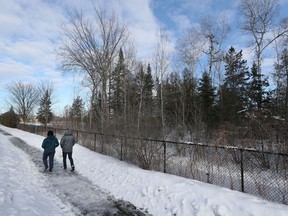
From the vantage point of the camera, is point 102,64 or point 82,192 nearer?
point 82,192

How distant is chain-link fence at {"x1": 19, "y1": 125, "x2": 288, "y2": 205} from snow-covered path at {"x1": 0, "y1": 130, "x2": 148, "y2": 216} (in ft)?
7.48

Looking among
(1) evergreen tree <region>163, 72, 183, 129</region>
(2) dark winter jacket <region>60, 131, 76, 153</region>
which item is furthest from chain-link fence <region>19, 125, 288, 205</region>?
(1) evergreen tree <region>163, 72, 183, 129</region>

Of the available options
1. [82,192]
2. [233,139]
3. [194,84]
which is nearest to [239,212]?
[82,192]

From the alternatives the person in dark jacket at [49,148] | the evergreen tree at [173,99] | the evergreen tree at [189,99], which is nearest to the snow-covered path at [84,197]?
the person in dark jacket at [49,148]

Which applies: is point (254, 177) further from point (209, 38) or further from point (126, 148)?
point (209, 38)

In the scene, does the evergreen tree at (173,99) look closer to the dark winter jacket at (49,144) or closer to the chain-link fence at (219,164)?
the dark winter jacket at (49,144)

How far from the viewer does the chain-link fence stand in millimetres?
6699

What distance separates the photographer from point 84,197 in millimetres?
7023

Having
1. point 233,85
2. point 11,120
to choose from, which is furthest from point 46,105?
point 233,85

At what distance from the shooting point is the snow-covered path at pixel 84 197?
603 centimetres

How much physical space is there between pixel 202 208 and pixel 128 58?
23220 millimetres

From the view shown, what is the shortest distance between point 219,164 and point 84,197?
392cm

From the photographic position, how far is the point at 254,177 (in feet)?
22.9

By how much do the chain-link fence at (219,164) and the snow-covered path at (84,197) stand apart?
7.48ft
